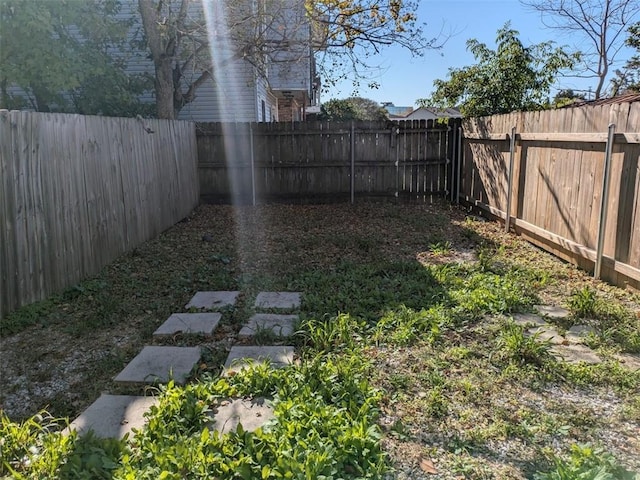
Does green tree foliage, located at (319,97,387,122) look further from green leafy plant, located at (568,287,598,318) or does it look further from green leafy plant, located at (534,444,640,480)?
green leafy plant, located at (534,444,640,480)

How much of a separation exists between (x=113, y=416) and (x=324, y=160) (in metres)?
7.36

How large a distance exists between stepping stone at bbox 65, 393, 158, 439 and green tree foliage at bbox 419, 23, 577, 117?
8575 millimetres

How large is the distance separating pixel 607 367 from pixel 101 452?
108 inches

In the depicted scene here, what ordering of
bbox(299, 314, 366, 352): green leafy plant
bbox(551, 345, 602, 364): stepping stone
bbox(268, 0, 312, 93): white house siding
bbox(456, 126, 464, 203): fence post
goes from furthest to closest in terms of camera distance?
bbox(456, 126, 464, 203): fence post
bbox(268, 0, 312, 93): white house siding
bbox(299, 314, 366, 352): green leafy plant
bbox(551, 345, 602, 364): stepping stone

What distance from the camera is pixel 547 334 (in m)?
3.45

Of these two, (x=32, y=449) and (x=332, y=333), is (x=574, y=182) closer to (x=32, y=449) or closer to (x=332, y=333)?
(x=332, y=333)

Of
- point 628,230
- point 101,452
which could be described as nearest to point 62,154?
point 101,452

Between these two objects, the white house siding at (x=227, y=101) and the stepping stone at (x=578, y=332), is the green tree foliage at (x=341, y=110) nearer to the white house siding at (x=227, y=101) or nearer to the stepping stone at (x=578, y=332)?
the white house siding at (x=227, y=101)

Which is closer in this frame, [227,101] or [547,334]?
[547,334]

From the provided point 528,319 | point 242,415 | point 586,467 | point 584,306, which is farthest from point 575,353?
point 242,415

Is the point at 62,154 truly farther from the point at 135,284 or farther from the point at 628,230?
the point at 628,230

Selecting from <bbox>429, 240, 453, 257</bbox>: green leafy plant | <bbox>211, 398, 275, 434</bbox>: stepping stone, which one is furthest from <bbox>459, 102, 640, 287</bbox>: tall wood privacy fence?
<bbox>211, 398, 275, 434</bbox>: stepping stone

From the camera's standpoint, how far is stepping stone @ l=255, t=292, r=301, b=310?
407 centimetres

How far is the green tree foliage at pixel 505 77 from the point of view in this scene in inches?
353
